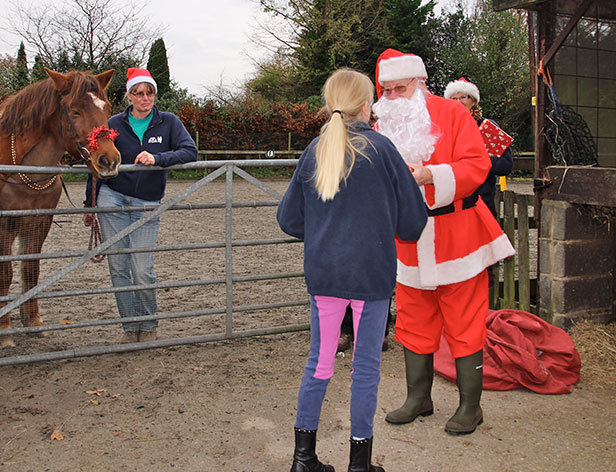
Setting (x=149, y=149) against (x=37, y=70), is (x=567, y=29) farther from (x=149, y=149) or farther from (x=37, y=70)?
(x=37, y=70)

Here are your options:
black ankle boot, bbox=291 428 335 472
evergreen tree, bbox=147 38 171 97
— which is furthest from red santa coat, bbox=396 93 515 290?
evergreen tree, bbox=147 38 171 97

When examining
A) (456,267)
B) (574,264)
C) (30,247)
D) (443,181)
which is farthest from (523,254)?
(30,247)

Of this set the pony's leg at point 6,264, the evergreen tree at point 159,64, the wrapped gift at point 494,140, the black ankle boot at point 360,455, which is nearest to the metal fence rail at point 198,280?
the pony's leg at point 6,264

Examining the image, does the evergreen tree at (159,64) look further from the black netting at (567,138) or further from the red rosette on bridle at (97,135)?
the red rosette on bridle at (97,135)

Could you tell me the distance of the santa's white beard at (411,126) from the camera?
2910 millimetres

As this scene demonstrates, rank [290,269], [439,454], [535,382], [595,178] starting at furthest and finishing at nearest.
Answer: [290,269] → [595,178] → [535,382] → [439,454]

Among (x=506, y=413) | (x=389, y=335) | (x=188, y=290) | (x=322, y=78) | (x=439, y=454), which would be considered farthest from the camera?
(x=322, y=78)

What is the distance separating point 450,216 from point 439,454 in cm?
116

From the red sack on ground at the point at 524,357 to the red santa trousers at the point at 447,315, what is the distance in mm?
649

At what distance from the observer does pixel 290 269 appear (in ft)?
22.6

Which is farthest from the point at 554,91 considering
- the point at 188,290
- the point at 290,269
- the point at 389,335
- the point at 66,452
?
the point at 66,452

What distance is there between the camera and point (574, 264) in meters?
4.45

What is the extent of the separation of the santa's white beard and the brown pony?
5.97 feet

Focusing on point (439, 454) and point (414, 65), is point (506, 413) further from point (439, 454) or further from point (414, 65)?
point (414, 65)
